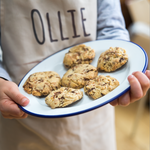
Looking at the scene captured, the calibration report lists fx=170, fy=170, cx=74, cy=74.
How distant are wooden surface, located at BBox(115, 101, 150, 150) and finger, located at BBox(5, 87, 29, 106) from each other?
4.30 feet

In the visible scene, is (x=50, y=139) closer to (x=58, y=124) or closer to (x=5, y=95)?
(x=58, y=124)

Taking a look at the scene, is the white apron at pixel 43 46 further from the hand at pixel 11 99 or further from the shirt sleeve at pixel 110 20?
the hand at pixel 11 99

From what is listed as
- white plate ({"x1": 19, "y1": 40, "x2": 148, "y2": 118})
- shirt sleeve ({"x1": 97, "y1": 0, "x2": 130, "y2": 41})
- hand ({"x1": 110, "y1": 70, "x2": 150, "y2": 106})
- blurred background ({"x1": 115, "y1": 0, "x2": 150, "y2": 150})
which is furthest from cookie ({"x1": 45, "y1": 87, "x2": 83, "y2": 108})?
blurred background ({"x1": 115, "y1": 0, "x2": 150, "y2": 150})

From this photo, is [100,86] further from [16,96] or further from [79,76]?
[16,96]

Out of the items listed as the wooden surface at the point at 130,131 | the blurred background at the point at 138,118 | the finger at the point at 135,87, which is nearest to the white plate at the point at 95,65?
the finger at the point at 135,87

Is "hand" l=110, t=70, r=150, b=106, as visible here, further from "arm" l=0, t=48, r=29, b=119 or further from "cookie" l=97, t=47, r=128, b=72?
"arm" l=0, t=48, r=29, b=119

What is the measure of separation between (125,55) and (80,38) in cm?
25

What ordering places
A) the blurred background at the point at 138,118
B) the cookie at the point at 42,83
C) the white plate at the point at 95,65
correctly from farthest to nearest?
the blurred background at the point at 138,118 < the cookie at the point at 42,83 < the white plate at the point at 95,65

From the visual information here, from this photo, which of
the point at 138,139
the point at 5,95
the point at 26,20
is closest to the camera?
the point at 5,95

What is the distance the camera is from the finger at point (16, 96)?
1.82 ft

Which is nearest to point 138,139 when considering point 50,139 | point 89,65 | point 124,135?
point 124,135

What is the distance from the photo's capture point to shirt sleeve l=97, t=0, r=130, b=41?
837mm

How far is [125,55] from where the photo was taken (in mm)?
656

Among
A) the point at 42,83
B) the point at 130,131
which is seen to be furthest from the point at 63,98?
the point at 130,131
